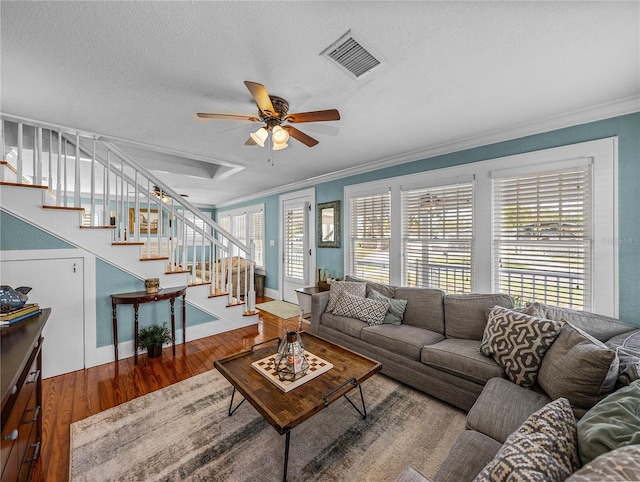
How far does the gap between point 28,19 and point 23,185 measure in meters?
1.83

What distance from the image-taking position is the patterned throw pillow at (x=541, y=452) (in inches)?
29.7

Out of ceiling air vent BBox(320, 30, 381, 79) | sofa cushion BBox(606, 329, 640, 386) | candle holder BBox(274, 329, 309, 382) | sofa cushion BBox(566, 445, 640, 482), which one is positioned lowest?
candle holder BBox(274, 329, 309, 382)

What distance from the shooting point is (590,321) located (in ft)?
6.86

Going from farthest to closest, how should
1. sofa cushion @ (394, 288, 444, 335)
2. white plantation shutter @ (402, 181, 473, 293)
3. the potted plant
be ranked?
white plantation shutter @ (402, 181, 473, 293) < the potted plant < sofa cushion @ (394, 288, 444, 335)

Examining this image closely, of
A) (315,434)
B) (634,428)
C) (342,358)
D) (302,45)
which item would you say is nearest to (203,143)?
(302,45)

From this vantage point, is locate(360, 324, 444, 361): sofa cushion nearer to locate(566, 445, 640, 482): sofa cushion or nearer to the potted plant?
locate(566, 445, 640, 482): sofa cushion

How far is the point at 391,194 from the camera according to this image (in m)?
3.88

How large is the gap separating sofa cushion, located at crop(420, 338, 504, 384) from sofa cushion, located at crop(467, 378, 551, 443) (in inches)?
7.9

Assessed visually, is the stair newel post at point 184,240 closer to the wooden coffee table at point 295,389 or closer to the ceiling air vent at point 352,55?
the wooden coffee table at point 295,389

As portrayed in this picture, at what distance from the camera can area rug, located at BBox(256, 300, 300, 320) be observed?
4801 millimetres

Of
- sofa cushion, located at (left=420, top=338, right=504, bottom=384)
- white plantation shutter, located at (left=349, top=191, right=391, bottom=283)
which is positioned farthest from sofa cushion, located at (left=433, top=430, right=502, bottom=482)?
white plantation shutter, located at (left=349, top=191, right=391, bottom=283)

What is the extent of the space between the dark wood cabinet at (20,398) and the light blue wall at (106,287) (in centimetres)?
150

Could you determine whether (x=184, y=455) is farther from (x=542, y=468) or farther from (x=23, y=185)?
(x=23, y=185)

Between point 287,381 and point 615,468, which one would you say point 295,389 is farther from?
point 615,468
